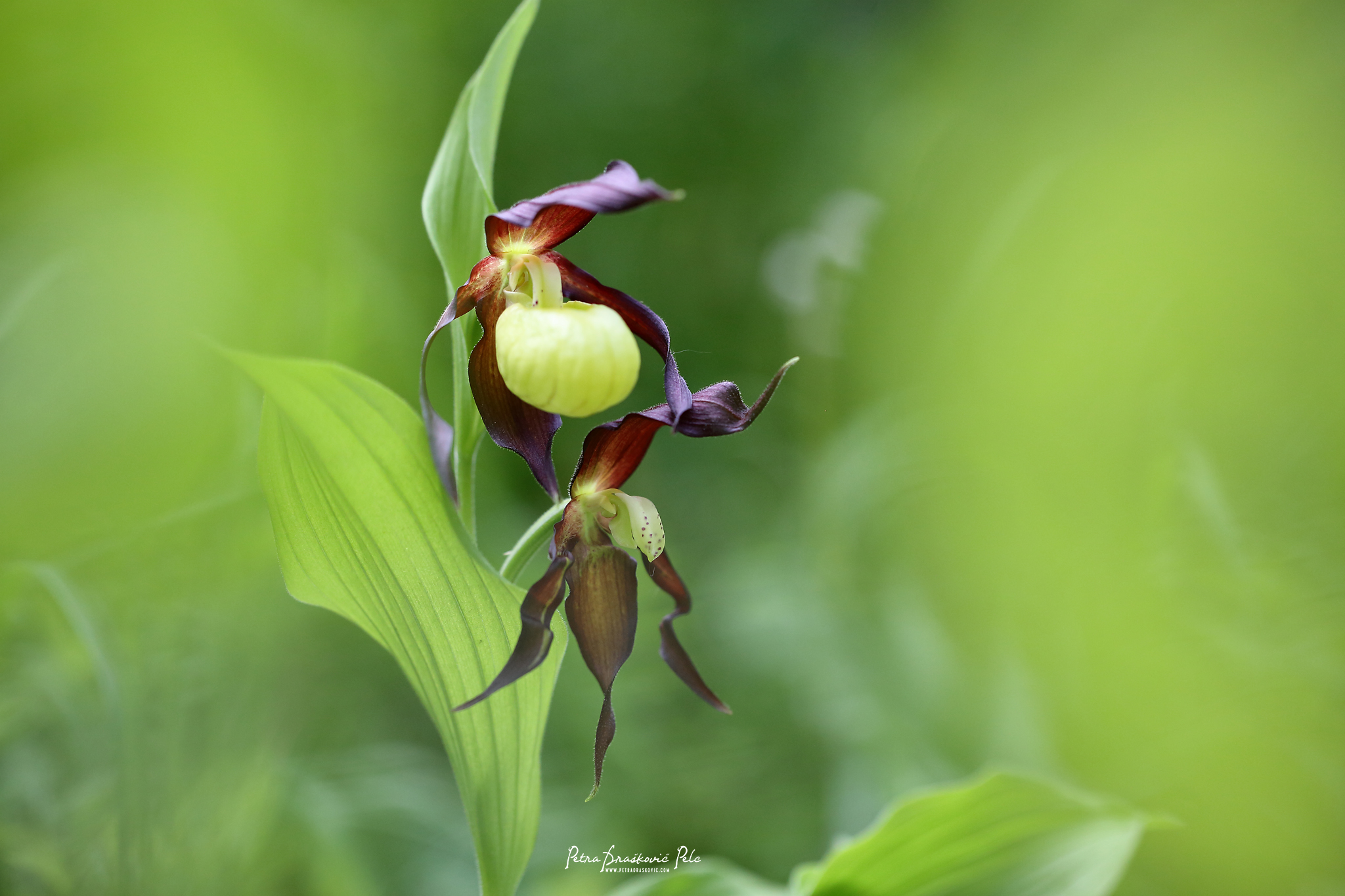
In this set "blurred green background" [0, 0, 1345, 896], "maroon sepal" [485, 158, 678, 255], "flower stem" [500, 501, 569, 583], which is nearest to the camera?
"maroon sepal" [485, 158, 678, 255]

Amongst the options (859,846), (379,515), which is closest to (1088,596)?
(859,846)

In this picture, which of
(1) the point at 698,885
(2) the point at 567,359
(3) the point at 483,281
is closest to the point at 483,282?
(3) the point at 483,281

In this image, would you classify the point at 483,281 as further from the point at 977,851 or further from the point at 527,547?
the point at 977,851

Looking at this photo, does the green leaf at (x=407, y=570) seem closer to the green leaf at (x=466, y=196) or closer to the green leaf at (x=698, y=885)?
the green leaf at (x=466, y=196)

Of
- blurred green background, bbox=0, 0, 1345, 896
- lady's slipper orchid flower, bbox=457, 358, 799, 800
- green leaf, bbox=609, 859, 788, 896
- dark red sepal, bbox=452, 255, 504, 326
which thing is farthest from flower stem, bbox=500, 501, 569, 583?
blurred green background, bbox=0, 0, 1345, 896

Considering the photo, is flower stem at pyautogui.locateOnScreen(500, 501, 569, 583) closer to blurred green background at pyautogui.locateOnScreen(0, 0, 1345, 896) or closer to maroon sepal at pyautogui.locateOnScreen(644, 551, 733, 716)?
maroon sepal at pyautogui.locateOnScreen(644, 551, 733, 716)
